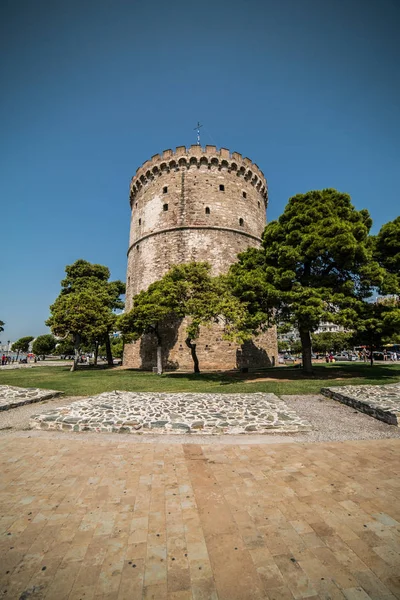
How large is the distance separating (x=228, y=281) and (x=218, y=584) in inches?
574

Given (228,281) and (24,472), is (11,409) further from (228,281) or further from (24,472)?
(228,281)

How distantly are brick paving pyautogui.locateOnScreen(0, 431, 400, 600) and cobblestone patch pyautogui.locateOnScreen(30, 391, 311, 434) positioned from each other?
1.28 meters

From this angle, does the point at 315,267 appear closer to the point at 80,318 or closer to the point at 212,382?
the point at 212,382

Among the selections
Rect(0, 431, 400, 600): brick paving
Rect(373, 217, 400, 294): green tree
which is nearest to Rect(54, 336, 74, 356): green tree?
Rect(0, 431, 400, 600): brick paving

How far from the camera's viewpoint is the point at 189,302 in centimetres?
1595

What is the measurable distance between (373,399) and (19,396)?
37.4ft

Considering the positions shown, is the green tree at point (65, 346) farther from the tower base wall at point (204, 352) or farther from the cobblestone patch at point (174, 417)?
the cobblestone patch at point (174, 417)

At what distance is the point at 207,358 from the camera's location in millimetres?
21422

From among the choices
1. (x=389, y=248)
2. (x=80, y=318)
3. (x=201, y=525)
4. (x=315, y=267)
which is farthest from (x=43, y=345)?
(x=201, y=525)

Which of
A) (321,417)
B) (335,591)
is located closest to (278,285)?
(321,417)

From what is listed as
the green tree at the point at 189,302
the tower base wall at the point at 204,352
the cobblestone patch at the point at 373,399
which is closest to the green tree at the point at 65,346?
the tower base wall at the point at 204,352

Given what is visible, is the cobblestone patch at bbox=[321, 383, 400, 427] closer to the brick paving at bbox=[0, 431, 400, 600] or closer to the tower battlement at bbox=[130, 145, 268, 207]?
the brick paving at bbox=[0, 431, 400, 600]

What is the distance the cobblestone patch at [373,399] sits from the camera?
21.9 ft

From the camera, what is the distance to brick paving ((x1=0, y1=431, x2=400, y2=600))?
7.24ft
